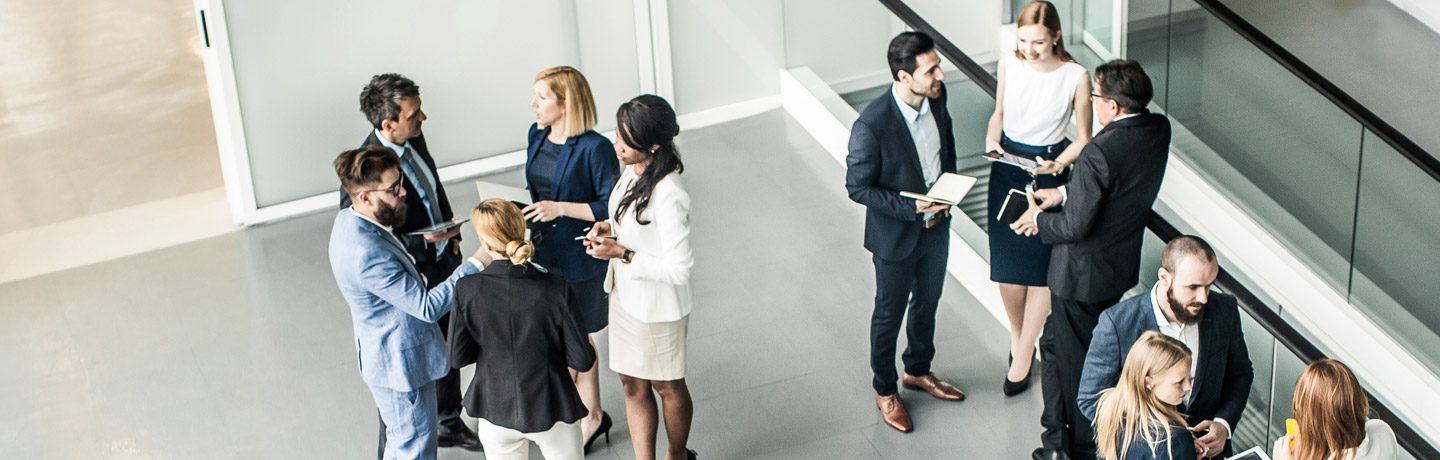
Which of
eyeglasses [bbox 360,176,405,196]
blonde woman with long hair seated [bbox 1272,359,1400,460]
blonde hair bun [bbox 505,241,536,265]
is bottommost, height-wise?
blonde woman with long hair seated [bbox 1272,359,1400,460]

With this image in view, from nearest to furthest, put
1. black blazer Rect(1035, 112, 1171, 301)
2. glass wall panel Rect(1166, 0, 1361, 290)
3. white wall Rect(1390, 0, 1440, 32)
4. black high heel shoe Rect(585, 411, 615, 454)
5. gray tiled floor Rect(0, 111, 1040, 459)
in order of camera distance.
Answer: black blazer Rect(1035, 112, 1171, 301), black high heel shoe Rect(585, 411, 615, 454), gray tiled floor Rect(0, 111, 1040, 459), glass wall panel Rect(1166, 0, 1361, 290), white wall Rect(1390, 0, 1440, 32)

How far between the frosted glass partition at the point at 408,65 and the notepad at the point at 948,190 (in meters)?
3.40

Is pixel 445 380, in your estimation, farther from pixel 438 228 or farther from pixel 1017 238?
pixel 1017 238

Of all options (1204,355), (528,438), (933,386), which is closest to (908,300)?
(933,386)

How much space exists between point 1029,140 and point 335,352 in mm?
3128

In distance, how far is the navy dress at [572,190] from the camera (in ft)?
18.5

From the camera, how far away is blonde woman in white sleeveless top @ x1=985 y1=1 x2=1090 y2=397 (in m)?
6.05

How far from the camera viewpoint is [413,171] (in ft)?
18.5

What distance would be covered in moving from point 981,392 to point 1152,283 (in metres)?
0.93

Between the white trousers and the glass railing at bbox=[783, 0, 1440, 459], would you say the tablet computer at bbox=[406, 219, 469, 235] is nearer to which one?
the white trousers

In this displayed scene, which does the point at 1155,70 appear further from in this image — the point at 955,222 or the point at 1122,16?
the point at 955,222

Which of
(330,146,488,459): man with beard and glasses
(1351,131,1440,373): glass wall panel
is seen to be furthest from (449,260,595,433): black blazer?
(1351,131,1440,373): glass wall panel

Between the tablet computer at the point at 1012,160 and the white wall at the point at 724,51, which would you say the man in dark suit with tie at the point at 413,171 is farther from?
the white wall at the point at 724,51

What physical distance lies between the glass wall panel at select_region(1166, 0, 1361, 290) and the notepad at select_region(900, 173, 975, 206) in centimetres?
190
